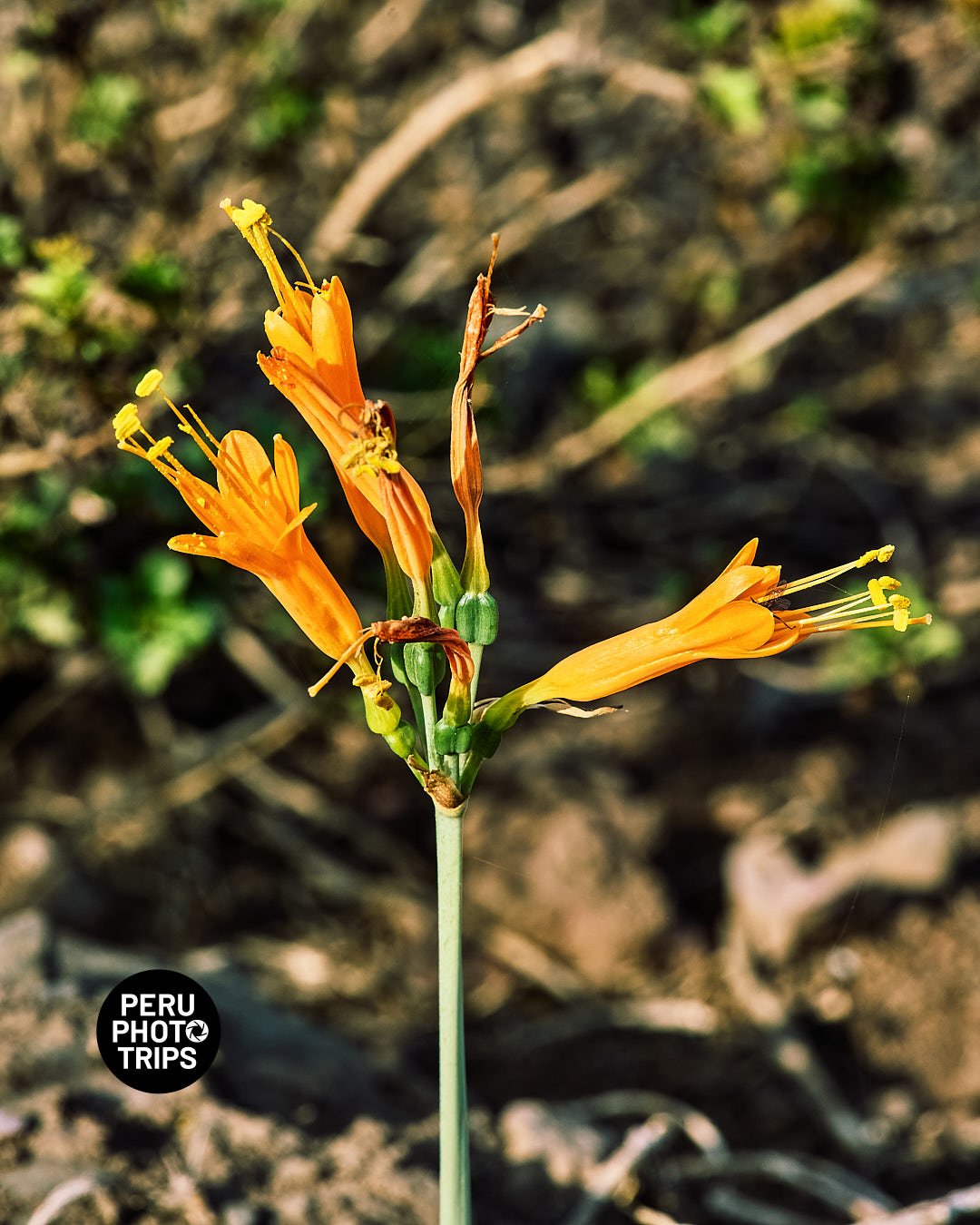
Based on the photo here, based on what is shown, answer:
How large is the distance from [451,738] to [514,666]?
8.31 ft

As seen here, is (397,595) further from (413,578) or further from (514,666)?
(514,666)

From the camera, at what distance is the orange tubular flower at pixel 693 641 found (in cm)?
139

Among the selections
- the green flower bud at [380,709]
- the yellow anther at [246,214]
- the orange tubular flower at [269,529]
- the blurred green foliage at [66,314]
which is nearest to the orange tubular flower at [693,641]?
the green flower bud at [380,709]

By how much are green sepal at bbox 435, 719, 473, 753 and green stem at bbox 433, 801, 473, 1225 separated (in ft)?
0.21

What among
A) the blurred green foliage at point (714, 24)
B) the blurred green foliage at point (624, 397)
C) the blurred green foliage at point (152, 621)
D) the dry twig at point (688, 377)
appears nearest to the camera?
the blurred green foliage at point (152, 621)

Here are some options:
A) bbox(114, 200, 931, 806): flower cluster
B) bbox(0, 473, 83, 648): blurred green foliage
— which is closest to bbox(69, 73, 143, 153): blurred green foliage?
bbox(0, 473, 83, 648): blurred green foliage

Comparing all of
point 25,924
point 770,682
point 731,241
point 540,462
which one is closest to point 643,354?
point 731,241

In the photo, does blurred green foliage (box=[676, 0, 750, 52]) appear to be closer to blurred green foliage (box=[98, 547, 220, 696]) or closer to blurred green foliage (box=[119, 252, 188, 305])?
blurred green foliage (box=[119, 252, 188, 305])

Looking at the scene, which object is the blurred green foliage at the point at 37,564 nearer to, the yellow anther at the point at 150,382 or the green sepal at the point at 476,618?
the yellow anther at the point at 150,382

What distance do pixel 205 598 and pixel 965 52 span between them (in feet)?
8.69

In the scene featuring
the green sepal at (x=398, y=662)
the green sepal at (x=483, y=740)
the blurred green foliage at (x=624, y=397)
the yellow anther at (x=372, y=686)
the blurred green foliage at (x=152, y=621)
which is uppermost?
the blurred green foliage at (x=624, y=397)

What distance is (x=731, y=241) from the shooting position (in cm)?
434

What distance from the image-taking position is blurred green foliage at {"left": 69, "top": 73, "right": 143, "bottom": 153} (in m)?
3.30

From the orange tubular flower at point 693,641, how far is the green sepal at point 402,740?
85 mm
